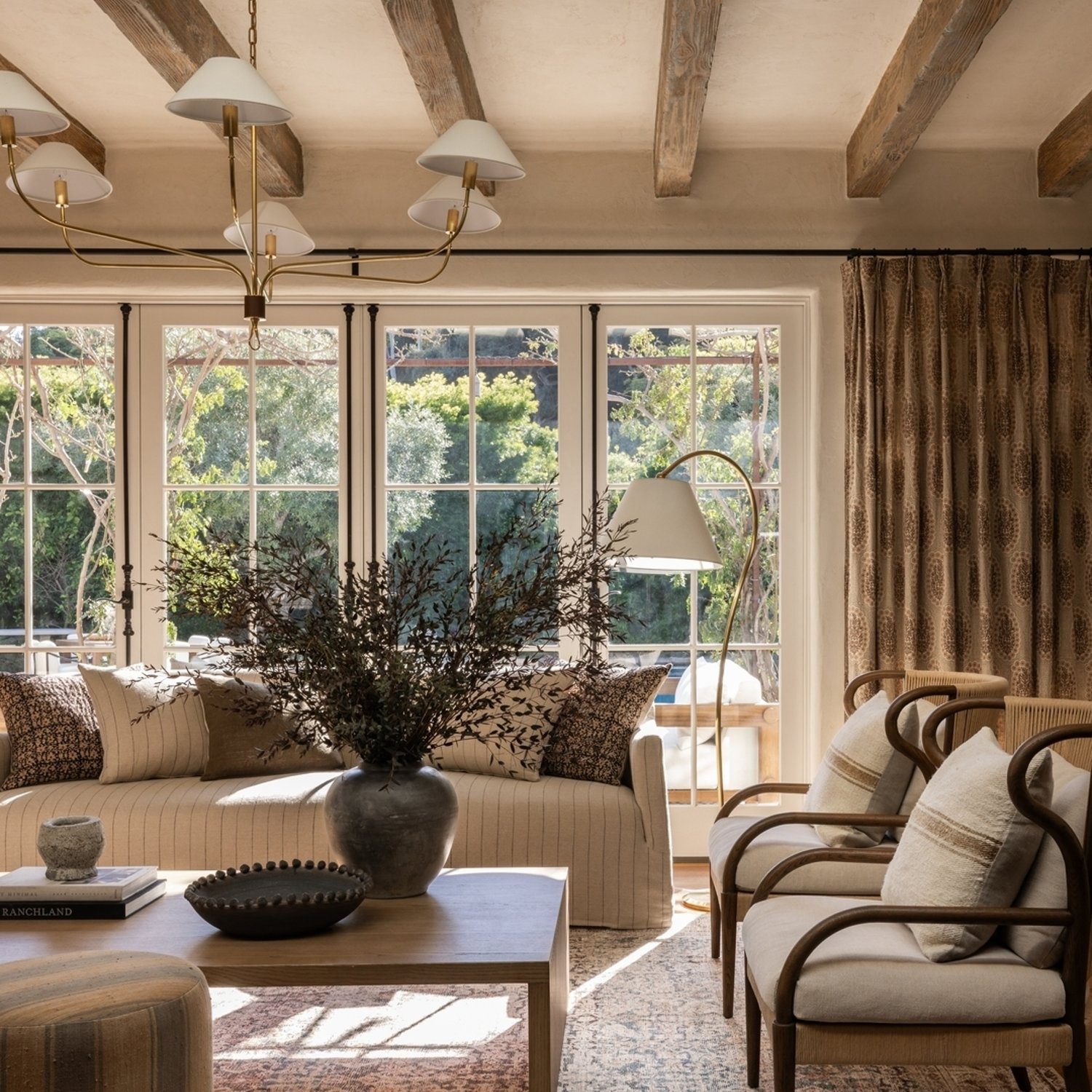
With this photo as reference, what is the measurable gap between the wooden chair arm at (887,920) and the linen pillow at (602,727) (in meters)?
1.85

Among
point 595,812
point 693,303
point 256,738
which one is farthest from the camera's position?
point 693,303

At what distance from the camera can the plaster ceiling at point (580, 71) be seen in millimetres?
3666

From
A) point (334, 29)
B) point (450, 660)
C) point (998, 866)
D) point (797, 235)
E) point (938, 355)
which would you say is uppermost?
point (334, 29)

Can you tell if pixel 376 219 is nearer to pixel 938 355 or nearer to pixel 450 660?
pixel 938 355

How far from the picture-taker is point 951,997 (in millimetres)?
2068

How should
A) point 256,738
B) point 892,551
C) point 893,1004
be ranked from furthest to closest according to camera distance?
point 892,551
point 256,738
point 893,1004

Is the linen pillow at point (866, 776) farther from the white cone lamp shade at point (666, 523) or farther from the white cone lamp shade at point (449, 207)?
the white cone lamp shade at point (449, 207)

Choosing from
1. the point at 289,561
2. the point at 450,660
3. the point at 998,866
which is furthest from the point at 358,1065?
the point at 998,866

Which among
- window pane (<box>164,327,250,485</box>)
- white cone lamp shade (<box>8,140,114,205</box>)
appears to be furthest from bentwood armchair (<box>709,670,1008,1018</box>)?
window pane (<box>164,327,250,485</box>)

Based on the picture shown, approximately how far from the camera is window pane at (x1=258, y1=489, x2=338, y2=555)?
197 inches

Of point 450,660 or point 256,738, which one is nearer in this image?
point 450,660

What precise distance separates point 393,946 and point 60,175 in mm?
2280

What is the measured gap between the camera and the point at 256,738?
4086 mm

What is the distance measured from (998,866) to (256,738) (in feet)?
8.82
